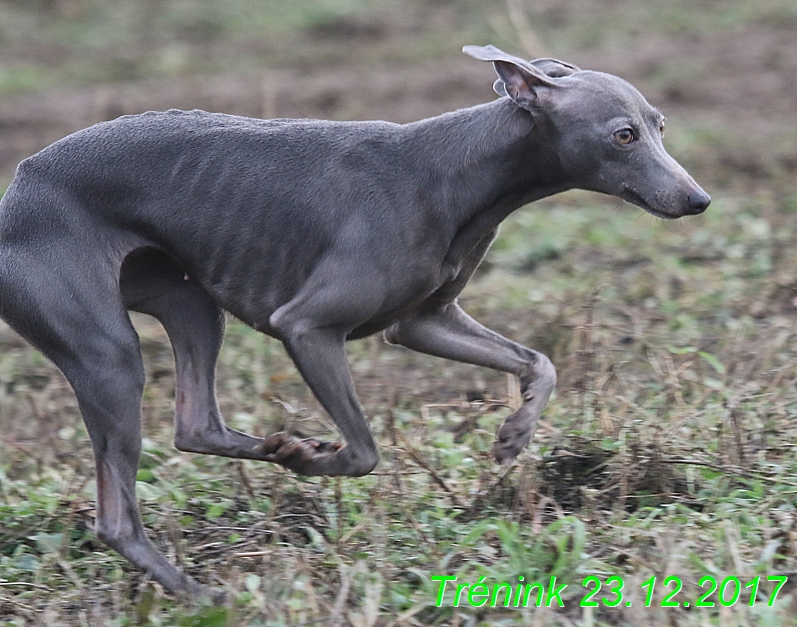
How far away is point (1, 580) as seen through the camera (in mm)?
4484

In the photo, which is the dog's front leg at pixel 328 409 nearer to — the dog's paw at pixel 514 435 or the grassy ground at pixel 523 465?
the grassy ground at pixel 523 465

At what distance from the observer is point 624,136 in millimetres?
4398

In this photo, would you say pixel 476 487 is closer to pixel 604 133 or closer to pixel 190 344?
pixel 190 344

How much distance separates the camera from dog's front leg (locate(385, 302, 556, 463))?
4898 millimetres

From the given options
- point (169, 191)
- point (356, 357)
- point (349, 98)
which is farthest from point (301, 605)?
point (349, 98)

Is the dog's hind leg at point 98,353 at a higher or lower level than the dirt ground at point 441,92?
lower

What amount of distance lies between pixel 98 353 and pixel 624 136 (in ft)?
6.45

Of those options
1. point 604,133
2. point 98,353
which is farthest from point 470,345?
point 98,353

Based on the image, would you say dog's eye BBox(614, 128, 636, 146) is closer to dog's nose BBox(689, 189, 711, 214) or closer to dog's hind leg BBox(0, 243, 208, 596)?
dog's nose BBox(689, 189, 711, 214)

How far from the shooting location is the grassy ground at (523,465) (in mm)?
4043

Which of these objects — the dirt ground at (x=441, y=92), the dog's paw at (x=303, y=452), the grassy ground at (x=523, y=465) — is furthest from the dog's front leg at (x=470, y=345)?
the dirt ground at (x=441, y=92)

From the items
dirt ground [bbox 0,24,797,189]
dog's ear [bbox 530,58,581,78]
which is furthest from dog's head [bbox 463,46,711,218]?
dirt ground [bbox 0,24,797,189]

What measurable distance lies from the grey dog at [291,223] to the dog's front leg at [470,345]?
0.25ft

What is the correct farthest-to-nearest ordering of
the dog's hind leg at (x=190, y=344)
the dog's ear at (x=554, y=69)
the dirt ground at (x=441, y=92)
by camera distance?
1. the dirt ground at (x=441, y=92)
2. the dog's hind leg at (x=190, y=344)
3. the dog's ear at (x=554, y=69)
